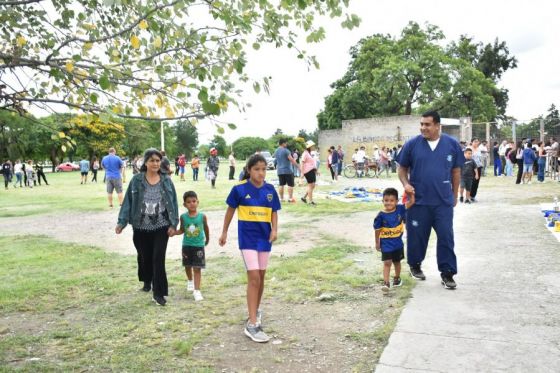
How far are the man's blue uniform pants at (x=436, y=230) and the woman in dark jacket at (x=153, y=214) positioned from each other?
2593mm

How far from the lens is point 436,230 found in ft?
17.9

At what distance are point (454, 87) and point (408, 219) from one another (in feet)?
133

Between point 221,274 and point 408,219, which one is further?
point 221,274

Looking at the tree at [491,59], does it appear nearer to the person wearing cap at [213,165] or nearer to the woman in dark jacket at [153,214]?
the person wearing cap at [213,165]

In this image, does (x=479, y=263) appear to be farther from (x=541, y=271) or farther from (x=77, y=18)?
(x=77, y=18)

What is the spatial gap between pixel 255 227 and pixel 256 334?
90 cm

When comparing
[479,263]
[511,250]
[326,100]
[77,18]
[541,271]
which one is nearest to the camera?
[77,18]

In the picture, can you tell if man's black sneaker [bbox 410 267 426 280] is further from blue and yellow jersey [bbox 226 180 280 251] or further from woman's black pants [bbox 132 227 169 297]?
woman's black pants [bbox 132 227 169 297]

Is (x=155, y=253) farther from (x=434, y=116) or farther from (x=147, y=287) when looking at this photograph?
(x=434, y=116)

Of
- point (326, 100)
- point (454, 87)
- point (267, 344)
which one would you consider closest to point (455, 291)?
point (267, 344)

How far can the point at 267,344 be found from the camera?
13.8 ft

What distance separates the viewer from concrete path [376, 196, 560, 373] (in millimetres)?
3580

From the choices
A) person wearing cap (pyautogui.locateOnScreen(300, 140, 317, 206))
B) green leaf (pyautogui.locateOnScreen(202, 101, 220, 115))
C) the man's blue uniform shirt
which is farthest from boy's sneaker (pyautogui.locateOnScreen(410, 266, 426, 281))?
person wearing cap (pyautogui.locateOnScreen(300, 140, 317, 206))

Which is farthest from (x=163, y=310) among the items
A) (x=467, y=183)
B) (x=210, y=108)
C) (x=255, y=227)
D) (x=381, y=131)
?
(x=381, y=131)
